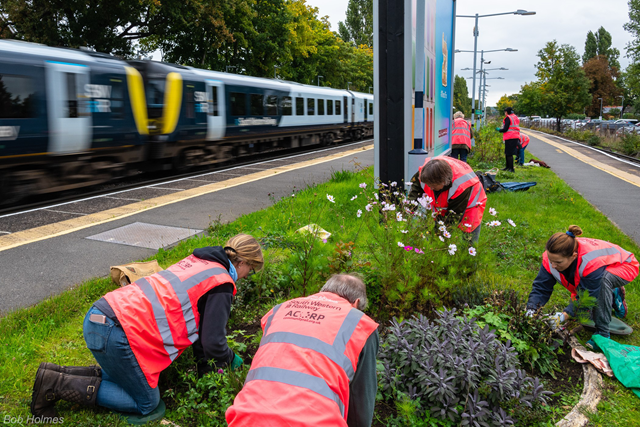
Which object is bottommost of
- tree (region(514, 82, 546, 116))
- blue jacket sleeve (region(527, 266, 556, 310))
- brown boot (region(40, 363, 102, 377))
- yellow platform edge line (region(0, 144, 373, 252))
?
brown boot (region(40, 363, 102, 377))

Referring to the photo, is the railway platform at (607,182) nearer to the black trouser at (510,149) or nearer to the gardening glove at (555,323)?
the black trouser at (510,149)

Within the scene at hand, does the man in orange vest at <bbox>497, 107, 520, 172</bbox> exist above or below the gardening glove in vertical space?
above

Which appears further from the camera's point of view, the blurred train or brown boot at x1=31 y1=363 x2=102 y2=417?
the blurred train

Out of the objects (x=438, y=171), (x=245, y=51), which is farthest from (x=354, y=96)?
(x=438, y=171)

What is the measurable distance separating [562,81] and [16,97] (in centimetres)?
4264

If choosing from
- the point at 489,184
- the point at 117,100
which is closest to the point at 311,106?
the point at 117,100

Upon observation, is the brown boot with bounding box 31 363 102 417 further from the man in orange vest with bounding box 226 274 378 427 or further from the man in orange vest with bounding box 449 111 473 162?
the man in orange vest with bounding box 449 111 473 162

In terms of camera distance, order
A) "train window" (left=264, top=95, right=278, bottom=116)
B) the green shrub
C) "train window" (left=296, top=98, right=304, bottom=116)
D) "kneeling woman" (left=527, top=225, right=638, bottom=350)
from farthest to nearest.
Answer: "train window" (left=296, top=98, right=304, bottom=116), "train window" (left=264, top=95, right=278, bottom=116), "kneeling woman" (left=527, top=225, right=638, bottom=350), the green shrub

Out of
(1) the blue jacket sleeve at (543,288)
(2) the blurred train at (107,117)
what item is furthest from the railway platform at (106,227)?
(1) the blue jacket sleeve at (543,288)

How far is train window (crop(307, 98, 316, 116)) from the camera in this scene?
21.4 metres

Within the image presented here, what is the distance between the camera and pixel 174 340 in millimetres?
2750

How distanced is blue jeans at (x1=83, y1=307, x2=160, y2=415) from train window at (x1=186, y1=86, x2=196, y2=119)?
11281 millimetres

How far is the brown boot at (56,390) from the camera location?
2.65 meters

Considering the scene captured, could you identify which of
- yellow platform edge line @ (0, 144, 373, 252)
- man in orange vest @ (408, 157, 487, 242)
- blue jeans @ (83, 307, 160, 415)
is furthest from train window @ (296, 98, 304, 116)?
blue jeans @ (83, 307, 160, 415)
